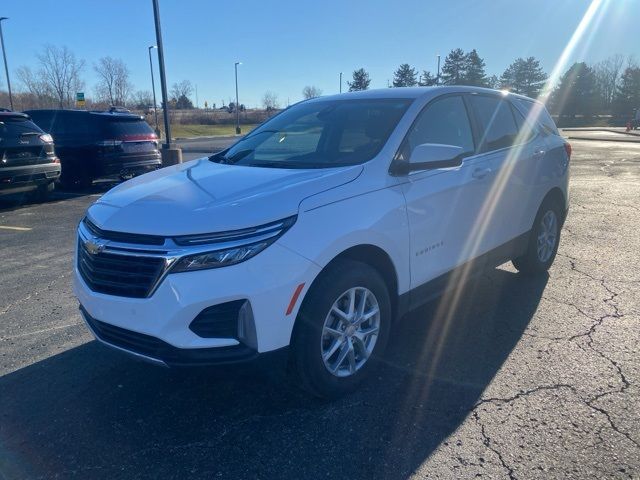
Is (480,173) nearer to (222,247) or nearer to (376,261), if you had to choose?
(376,261)

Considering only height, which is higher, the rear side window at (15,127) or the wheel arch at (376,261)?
the rear side window at (15,127)

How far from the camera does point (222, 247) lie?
2688 millimetres

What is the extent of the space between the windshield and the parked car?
6.51m

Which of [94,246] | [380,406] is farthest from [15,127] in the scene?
[380,406]

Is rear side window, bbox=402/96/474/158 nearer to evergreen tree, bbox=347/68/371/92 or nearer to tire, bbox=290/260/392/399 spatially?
tire, bbox=290/260/392/399

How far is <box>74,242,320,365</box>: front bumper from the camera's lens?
2.66m

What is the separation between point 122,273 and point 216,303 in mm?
600

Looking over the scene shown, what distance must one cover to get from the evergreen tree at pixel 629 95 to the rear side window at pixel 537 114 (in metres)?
68.1

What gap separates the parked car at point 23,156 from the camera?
917cm

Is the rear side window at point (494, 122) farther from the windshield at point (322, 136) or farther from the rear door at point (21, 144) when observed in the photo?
the rear door at point (21, 144)

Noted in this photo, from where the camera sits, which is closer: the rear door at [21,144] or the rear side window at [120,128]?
the rear door at [21,144]

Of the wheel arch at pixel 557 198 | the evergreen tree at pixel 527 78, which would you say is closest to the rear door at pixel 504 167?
the wheel arch at pixel 557 198

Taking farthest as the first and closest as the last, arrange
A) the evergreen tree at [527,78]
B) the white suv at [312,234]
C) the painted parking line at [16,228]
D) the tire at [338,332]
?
1. the evergreen tree at [527,78]
2. the painted parking line at [16,228]
3. the tire at [338,332]
4. the white suv at [312,234]

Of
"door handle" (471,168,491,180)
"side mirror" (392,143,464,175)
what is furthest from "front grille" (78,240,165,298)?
"door handle" (471,168,491,180)
